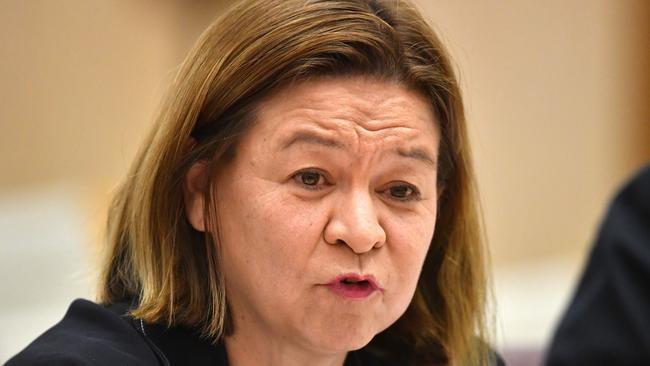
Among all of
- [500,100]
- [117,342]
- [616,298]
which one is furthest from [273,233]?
[500,100]

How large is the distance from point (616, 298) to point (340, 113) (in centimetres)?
140

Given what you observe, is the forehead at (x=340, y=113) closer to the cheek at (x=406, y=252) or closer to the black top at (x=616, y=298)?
the cheek at (x=406, y=252)

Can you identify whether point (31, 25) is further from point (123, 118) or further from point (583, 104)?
point (583, 104)

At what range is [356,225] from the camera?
232 cm

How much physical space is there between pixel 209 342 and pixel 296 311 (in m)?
0.26

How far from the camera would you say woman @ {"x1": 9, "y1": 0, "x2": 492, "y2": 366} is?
7.73 ft

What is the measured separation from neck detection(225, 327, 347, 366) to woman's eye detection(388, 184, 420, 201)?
400 millimetres

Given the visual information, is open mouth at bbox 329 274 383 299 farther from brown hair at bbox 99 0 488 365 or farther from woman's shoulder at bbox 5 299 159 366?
woman's shoulder at bbox 5 299 159 366

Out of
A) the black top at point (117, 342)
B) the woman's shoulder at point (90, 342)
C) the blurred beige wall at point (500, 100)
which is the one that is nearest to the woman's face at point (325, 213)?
the black top at point (117, 342)

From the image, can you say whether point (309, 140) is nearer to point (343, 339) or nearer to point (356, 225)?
point (356, 225)

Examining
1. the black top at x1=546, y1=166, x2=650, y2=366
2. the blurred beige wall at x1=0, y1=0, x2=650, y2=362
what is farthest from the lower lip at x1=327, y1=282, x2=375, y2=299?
the blurred beige wall at x1=0, y1=0, x2=650, y2=362

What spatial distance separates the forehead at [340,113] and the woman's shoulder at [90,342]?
52cm

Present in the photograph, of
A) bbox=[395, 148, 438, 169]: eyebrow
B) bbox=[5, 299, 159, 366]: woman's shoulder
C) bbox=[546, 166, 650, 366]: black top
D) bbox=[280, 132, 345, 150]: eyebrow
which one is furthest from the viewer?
bbox=[395, 148, 438, 169]: eyebrow

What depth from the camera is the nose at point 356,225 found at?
7.58 ft
